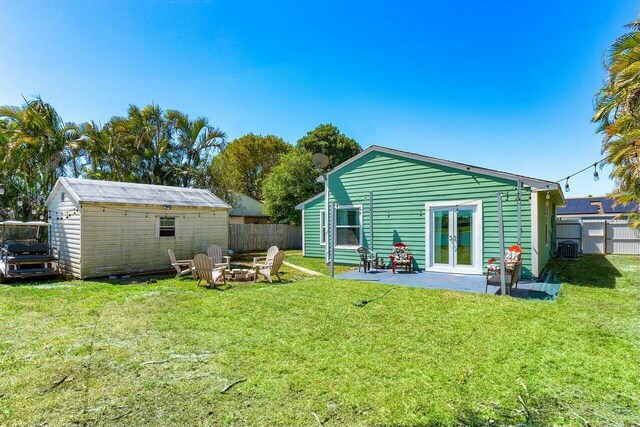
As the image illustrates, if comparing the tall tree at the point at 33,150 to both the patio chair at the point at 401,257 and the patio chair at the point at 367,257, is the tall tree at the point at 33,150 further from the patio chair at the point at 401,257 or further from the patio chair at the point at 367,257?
the patio chair at the point at 401,257

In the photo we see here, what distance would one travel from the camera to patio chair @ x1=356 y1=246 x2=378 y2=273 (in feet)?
34.9

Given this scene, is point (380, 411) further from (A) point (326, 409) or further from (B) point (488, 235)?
(B) point (488, 235)

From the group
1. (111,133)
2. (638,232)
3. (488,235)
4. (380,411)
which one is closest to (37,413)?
(380,411)

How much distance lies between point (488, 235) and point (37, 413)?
9730mm

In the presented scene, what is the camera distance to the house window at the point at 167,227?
11.8 metres

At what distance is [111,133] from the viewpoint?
62.1 ft

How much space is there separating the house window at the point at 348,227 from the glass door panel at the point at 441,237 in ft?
8.80

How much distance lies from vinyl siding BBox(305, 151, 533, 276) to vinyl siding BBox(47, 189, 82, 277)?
27.6 feet

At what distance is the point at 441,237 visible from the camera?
1007cm

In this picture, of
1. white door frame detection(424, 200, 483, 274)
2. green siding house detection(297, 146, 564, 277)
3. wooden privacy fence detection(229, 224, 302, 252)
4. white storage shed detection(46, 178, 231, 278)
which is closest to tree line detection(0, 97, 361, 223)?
wooden privacy fence detection(229, 224, 302, 252)

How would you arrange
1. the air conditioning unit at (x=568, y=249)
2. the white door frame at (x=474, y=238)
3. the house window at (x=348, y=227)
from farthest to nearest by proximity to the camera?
1. the air conditioning unit at (x=568, y=249)
2. the house window at (x=348, y=227)
3. the white door frame at (x=474, y=238)

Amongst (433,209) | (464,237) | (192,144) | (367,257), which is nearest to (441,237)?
(464,237)

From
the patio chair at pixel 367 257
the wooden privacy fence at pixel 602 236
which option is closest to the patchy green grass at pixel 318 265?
the patio chair at pixel 367 257

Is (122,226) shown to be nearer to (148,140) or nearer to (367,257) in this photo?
(367,257)
